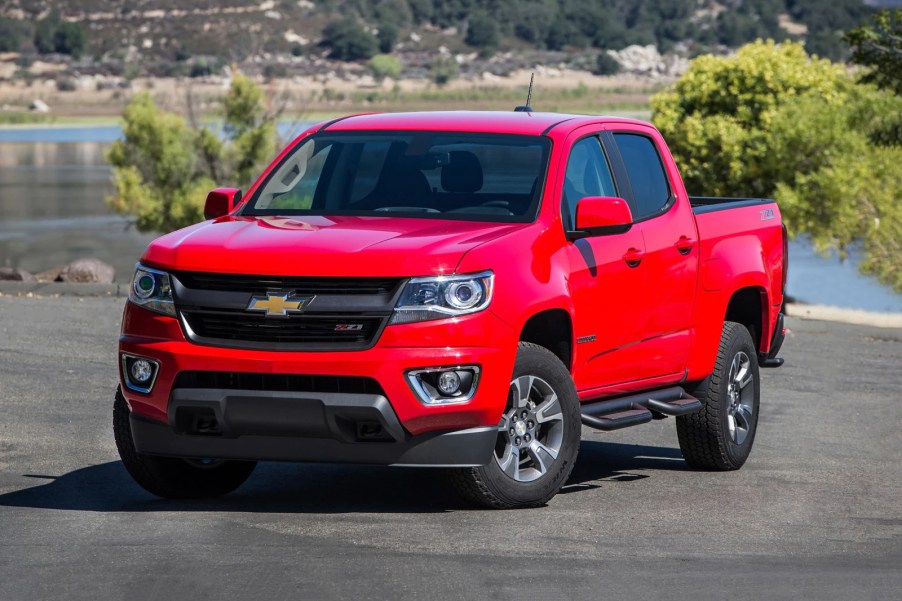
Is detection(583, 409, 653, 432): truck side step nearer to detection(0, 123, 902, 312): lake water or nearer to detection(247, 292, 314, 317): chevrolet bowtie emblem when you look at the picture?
detection(247, 292, 314, 317): chevrolet bowtie emblem

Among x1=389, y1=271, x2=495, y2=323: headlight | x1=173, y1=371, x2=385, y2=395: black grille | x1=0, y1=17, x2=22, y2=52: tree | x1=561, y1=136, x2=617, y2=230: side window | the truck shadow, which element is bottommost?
x1=0, y1=17, x2=22, y2=52: tree

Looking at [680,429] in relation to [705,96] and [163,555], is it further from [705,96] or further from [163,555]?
[705,96]

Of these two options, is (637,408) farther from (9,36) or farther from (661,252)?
(9,36)

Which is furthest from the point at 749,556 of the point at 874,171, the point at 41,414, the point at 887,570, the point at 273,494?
the point at 874,171

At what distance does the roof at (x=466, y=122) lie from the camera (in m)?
8.76

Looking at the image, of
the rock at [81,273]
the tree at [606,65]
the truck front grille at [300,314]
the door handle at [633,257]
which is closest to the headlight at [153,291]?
the truck front grille at [300,314]

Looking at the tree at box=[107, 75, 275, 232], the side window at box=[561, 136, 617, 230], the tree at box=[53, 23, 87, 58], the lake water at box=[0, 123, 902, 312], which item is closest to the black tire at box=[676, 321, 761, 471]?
the side window at box=[561, 136, 617, 230]

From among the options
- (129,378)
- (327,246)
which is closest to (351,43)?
(129,378)

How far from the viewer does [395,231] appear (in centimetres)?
777

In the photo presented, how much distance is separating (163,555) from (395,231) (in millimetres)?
1900

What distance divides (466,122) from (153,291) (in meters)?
2.08

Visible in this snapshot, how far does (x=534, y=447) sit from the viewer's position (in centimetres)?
792

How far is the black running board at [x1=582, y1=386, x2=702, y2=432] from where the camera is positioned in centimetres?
852

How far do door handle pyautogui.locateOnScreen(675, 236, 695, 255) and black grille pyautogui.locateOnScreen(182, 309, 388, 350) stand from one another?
8.52 feet
